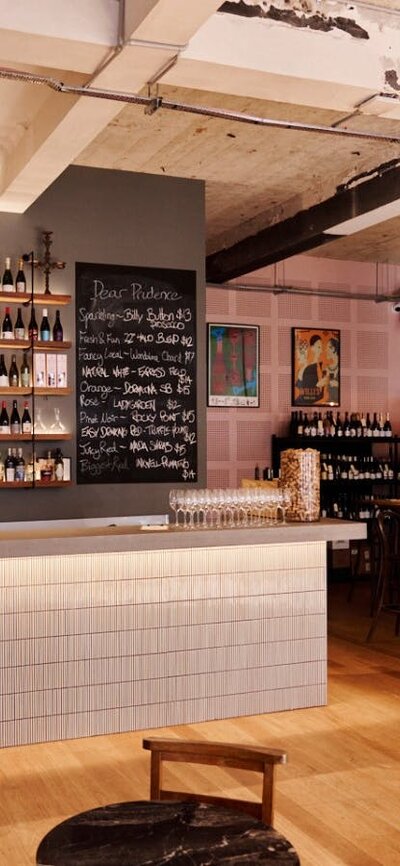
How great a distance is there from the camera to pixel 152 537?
4.89 m

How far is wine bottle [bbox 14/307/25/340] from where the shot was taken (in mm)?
6582

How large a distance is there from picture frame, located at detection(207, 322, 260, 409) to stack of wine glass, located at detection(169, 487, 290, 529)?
15.4 ft

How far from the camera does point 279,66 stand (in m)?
4.23

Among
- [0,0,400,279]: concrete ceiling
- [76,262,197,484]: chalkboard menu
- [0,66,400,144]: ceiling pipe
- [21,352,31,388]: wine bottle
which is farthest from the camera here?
[76,262,197,484]: chalkboard menu

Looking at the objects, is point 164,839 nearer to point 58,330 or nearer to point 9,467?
point 9,467

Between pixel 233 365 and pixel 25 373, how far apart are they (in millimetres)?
3937

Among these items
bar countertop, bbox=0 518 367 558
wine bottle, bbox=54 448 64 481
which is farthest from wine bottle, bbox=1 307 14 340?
bar countertop, bbox=0 518 367 558

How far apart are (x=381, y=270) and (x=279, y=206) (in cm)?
307

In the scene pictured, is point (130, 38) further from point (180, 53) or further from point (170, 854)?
point (170, 854)

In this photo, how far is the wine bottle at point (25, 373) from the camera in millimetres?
6633

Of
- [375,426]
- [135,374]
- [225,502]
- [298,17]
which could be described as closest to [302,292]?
[375,426]

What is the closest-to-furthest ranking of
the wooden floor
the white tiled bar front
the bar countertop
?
the wooden floor → the bar countertop → the white tiled bar front

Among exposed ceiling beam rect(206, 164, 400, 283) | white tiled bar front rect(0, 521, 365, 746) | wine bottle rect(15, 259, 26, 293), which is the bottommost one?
white tiled bar front rect(0, 521, 365, 746)

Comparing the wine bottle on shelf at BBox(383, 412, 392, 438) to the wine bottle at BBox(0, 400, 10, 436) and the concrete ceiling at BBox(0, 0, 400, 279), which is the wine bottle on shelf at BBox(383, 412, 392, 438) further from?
the wine bottle at BBox(0, 400, 10, 436)
